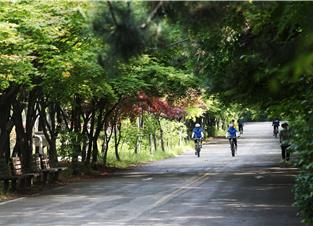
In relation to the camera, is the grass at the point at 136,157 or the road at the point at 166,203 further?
the grass at the point at 136,157

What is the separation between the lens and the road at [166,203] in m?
11.5

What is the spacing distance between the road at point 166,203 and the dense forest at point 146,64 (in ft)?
7.12

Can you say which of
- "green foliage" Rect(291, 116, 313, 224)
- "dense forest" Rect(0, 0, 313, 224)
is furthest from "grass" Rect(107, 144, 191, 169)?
"green foliage" Rect(291, 116, 313, 224)

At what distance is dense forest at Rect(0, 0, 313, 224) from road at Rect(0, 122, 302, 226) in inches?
85.5

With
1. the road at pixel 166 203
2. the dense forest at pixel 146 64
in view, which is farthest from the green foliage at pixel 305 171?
the road at pixel 166 203

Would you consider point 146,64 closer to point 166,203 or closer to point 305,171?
point 166,203

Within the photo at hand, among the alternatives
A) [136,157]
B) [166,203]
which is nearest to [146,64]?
[166,203]

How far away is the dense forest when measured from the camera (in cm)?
485

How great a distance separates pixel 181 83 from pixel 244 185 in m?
Answer: 6.98

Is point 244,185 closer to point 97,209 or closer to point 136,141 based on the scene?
point 97,209

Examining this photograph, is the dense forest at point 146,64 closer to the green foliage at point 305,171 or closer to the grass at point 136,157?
the green foliage at point 305,171

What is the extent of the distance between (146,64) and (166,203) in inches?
385

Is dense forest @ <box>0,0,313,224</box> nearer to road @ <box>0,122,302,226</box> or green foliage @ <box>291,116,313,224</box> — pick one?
green foliage @ <box>291,116,313,224</box>

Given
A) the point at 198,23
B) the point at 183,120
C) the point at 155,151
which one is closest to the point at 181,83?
the point at 155,151
